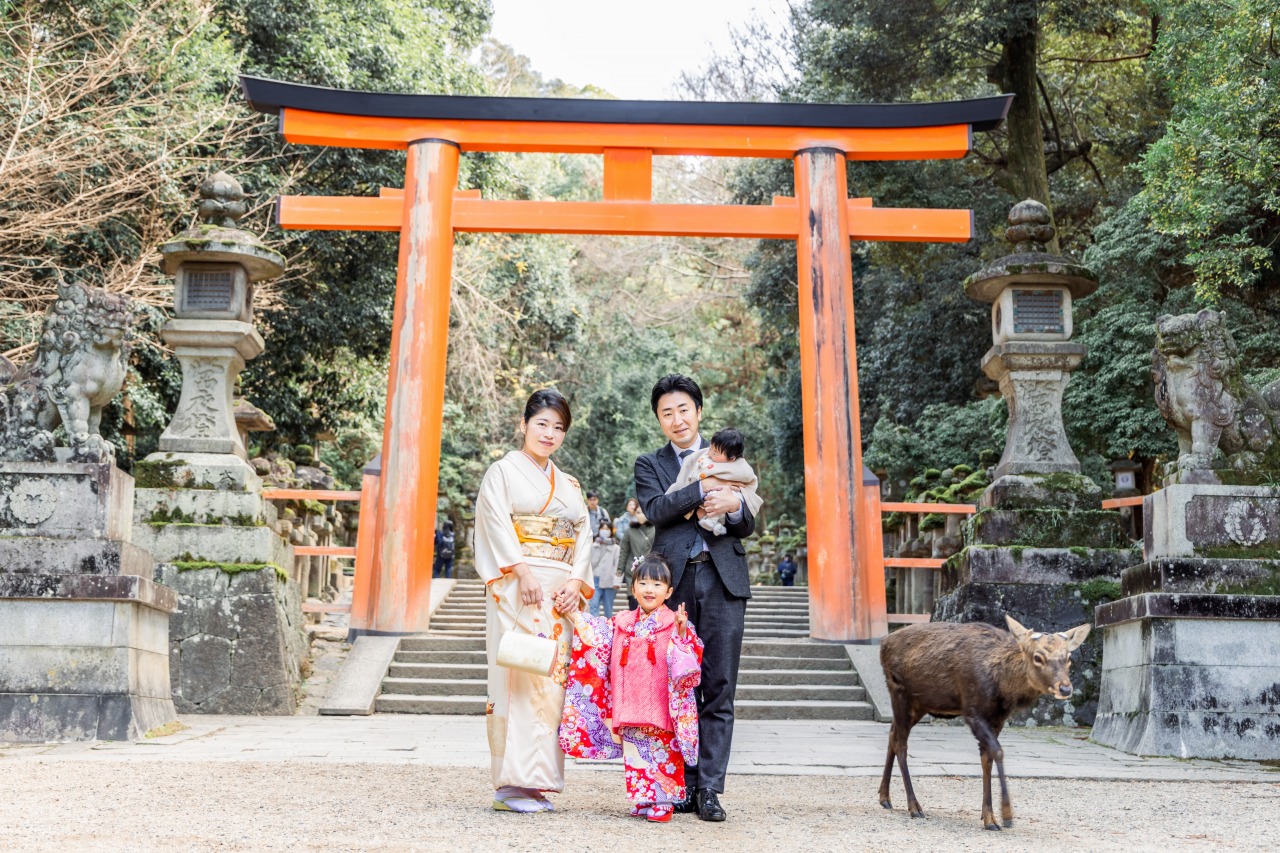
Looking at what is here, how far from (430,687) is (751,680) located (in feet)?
7.72

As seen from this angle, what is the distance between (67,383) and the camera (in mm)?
6395

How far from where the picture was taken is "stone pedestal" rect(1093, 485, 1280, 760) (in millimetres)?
5969

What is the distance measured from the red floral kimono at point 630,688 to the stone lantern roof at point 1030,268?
5.76 meters

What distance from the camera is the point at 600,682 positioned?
432 centimetres

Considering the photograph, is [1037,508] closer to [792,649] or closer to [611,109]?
[792,649]

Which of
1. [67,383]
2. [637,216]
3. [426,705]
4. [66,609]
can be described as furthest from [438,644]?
[637,216]

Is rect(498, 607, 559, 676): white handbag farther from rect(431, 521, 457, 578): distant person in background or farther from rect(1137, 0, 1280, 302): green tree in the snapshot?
rect(431, 521, 457, 578): distant person in background

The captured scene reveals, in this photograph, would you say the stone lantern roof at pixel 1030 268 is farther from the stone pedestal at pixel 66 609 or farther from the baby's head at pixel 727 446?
the stone pedestal at pixel 66 609

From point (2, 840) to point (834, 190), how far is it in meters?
8.26

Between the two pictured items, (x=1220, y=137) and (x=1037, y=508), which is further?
(x=1220, y=137)

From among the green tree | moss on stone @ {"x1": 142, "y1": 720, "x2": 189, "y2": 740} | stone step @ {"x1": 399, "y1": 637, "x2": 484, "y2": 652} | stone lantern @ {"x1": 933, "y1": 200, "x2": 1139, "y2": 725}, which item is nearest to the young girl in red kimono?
moss on stone @ {"x1": 142, "y1": 720, "x2": 189, "y2": 740}

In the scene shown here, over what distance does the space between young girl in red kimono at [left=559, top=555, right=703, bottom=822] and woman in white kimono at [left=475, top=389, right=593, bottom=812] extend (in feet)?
0.30

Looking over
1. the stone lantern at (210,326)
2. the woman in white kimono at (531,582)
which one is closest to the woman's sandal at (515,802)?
the woman in white kimono at (531,582)

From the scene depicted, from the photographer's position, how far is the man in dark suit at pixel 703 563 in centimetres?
421
